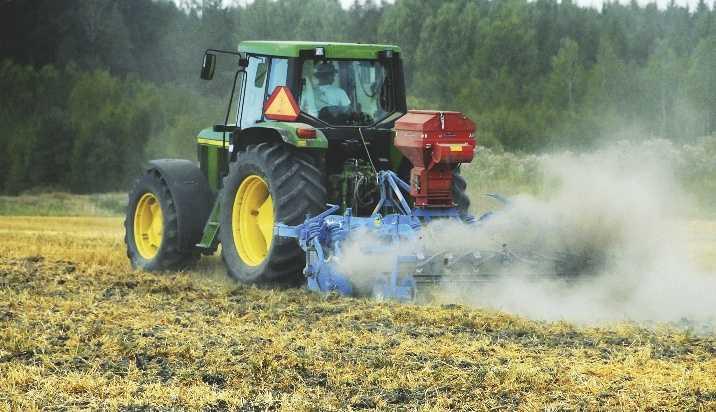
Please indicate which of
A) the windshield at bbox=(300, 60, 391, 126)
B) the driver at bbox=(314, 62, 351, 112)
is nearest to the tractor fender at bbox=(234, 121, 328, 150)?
the windshield at bbox=(300, 60, 391, 126)

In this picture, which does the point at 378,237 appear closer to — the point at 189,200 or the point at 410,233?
the point at 410,233

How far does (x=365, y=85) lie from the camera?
36.1 feet

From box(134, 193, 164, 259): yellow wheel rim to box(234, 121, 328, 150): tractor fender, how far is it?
5.34 feet

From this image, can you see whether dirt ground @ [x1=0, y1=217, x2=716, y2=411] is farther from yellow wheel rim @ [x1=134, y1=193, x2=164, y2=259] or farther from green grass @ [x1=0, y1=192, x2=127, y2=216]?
green grass @ [x1=0, y1=192, x2=127, y2=216]

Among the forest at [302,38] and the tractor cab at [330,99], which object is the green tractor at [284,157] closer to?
the tractor cab at [330,99]

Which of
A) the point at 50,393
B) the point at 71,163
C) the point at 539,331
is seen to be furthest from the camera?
the point at 71,163

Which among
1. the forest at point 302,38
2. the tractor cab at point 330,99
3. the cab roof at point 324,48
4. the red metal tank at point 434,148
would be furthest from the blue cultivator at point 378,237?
the forest at point 302,38

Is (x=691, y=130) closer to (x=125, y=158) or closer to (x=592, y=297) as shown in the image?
(x=125, y=158)

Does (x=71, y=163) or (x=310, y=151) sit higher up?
(x=310, y=151)

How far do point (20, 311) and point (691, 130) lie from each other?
Answer: 36.8 m

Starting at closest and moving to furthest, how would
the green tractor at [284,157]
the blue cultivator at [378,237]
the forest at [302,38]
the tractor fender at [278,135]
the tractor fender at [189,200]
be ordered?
the blue cultivator at [378,237]
the tractor fender at [278,135]
the green tractor at [284,157]
the tractor fender at [189,200]
the forest at [302,38]

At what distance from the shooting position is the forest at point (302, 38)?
33.8 metres

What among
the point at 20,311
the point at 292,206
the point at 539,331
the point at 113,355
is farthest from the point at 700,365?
the point at 20,311

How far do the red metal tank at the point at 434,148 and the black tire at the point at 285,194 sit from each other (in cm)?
79
